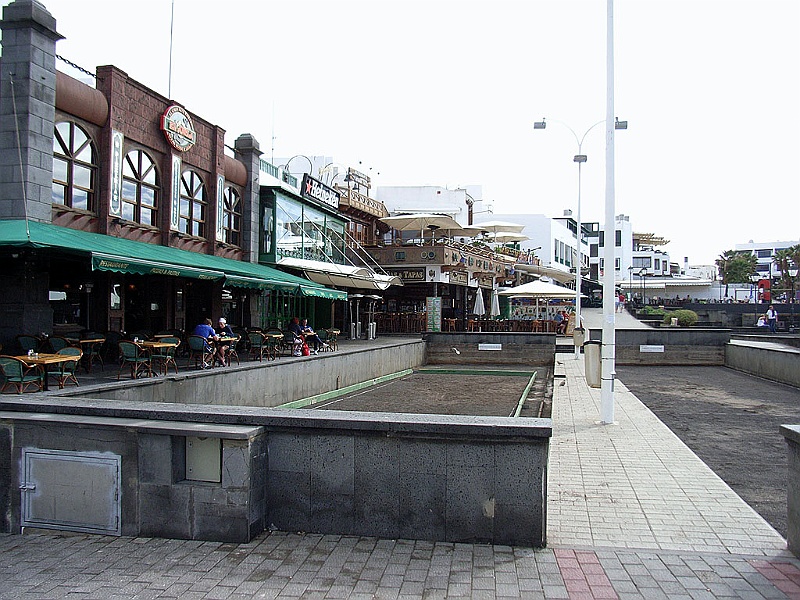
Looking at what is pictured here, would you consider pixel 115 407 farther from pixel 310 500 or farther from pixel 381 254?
pixel 381 254

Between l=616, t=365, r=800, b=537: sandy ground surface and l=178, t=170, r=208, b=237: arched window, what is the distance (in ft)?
42.8

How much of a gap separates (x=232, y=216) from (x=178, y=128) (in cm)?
447

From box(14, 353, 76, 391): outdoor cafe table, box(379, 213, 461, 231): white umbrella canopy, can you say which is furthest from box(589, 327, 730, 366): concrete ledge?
box(14, 353, 76, 391): outdoor cafe table

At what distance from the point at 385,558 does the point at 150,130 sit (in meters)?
15.1

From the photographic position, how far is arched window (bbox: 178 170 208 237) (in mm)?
19016

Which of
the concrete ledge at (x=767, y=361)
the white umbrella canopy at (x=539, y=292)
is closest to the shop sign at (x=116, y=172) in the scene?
the concrete ledge at (x=767, y=361)

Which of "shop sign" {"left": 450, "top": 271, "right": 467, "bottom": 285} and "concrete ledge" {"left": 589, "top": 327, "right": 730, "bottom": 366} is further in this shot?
"shop sign" {"left": 450, "top": 271, "right": 467, "bottom": 285}

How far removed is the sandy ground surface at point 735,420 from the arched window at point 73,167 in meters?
12.8

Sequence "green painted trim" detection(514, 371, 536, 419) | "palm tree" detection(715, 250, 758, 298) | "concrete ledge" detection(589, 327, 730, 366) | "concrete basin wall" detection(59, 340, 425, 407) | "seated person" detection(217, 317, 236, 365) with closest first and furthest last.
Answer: "concrete basin wall" detection(59, 340, 425, 407) → "green painted trim" detection(514, 371, 536, 419) → "seated person" detection(217, 317, 236, 365) → "concrete ledge" detection(589, 327, 730, 366) → "palm tree" detection(715, 250, 758, 298)

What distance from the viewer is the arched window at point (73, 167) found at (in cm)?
1402

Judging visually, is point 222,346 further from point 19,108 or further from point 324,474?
point 324,474

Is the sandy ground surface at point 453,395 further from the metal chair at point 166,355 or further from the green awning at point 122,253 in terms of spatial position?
the green awning at point 122,253

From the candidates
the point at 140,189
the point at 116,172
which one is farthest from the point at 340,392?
the point at 116,172

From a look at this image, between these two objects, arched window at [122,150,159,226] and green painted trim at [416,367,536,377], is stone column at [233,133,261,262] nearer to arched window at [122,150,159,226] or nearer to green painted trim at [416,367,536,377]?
arched window at [122,150,159,226]
